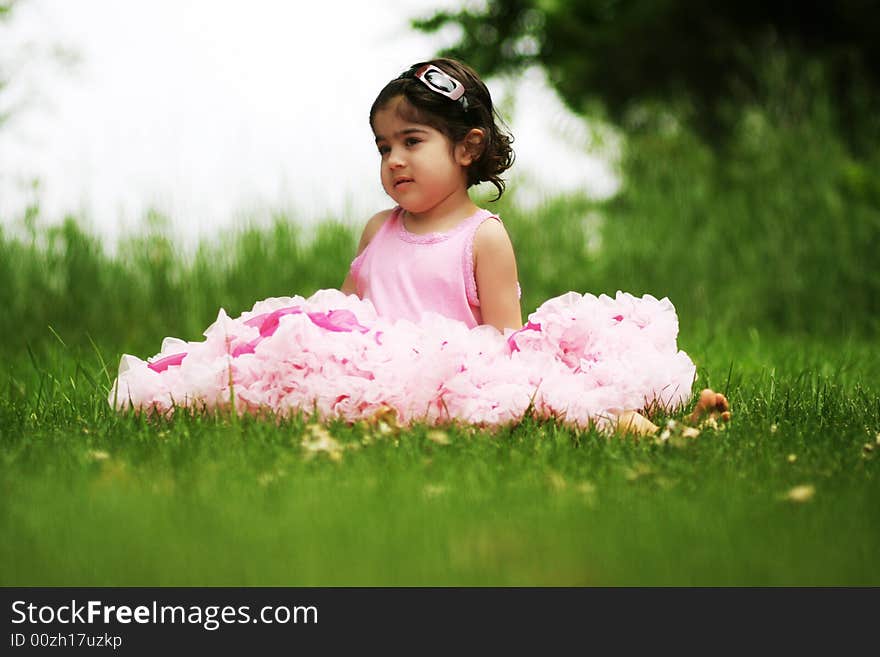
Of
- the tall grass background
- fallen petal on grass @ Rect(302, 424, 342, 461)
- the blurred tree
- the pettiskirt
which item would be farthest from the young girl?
the blurred tree

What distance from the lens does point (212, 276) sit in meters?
6.70

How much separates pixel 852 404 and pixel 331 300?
1.75 metres

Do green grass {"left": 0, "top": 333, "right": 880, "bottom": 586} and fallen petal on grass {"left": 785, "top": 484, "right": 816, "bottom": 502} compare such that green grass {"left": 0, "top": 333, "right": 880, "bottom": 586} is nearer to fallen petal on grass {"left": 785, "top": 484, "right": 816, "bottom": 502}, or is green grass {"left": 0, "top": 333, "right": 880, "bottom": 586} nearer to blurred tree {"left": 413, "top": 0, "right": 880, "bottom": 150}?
fallen petal on grass {"left": 785, "top": 484, "right": 816, "bottom": 502}

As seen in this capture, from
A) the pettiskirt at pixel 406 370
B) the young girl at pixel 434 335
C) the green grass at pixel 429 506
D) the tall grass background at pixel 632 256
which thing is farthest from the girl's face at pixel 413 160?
the tall grass background at pixel 632 256

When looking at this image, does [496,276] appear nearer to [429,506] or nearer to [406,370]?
[406,370]

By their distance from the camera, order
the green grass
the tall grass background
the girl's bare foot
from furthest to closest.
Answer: the tall grass background, the girl's bare foot, the green grass

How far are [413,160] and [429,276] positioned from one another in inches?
14.9

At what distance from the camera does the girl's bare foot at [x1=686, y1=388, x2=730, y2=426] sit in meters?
3.05

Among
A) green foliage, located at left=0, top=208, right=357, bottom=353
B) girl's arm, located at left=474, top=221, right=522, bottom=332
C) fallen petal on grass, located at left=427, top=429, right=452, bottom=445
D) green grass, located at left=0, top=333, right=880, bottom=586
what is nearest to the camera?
green grass, located at left=0, top=333, right=880, bottom=586

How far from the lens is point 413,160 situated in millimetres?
3443

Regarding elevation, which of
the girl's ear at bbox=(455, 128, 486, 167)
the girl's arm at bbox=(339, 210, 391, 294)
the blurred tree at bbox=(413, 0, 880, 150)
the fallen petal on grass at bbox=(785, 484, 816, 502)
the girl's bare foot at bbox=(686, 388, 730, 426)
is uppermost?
the blurred tree at bbox=(413, 0, 880, 150)

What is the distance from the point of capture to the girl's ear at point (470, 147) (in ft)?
11.7
